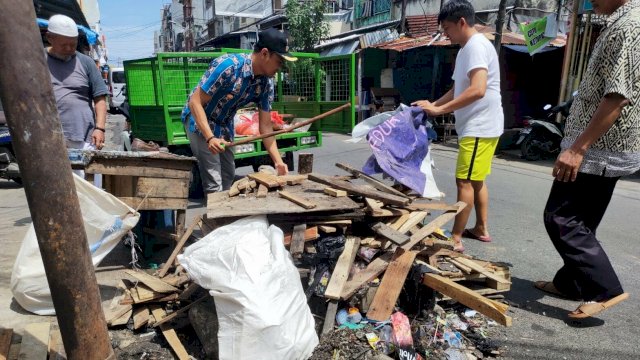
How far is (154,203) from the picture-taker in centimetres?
349

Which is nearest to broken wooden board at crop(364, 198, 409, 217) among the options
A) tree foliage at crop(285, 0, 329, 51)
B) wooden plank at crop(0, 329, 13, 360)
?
wooden plank at crop(0, 329, 13, 360)

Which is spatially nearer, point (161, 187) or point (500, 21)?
point (161, 187)

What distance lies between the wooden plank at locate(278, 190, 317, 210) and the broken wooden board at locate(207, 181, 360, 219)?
1.1 inches

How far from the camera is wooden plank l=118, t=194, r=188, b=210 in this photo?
11.2ft

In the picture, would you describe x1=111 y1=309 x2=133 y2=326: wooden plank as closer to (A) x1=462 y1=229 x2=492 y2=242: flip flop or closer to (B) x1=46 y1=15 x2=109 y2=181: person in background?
(B) x1=46 y1=15 x2=109 y2=181: person in background

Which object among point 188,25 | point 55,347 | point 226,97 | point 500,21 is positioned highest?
point 188,25

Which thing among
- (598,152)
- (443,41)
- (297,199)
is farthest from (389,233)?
(443,41)

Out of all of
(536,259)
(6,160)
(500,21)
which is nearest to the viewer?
(536,259)

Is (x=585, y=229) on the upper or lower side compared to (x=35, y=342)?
upper

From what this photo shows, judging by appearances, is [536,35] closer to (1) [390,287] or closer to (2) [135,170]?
(1) [390,287]

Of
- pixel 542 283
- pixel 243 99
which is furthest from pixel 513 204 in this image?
pixel 243 99

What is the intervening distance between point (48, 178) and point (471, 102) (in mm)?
2999

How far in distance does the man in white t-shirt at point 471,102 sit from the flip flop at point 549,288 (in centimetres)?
65

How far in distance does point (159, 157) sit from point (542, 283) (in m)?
3.17
